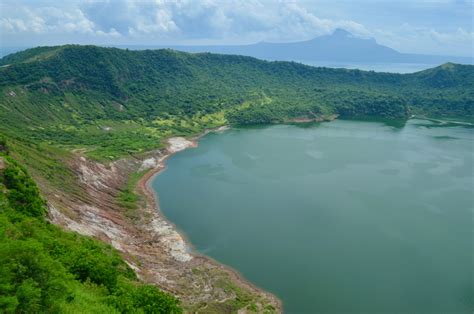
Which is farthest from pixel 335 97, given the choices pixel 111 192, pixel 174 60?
pixel 111 192

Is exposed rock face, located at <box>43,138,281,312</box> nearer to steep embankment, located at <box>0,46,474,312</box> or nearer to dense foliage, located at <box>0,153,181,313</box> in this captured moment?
steep embankment, located at <box>0,46,474,312</box>

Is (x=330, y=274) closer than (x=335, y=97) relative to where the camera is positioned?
Yes

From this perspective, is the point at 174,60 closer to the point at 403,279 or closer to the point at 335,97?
the point at 335,97

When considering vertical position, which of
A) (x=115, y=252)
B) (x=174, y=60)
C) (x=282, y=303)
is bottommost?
(x=282, y=303)

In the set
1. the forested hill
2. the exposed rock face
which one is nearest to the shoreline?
the exposed rock face

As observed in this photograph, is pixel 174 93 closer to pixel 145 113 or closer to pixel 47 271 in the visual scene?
pixel 145 113

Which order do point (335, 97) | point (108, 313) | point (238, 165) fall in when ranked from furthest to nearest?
point (335, 97) < point (238, 165) < point (108, 313)

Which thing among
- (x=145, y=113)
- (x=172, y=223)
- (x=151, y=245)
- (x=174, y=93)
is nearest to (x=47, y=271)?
(x=151, y=245)
